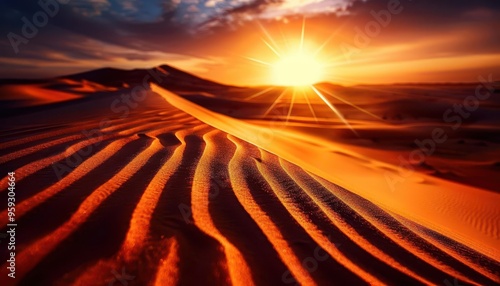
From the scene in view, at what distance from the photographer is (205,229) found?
1902mm

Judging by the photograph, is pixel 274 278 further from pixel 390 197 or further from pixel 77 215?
pixel 390 197

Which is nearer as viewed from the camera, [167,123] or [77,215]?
[77,215]

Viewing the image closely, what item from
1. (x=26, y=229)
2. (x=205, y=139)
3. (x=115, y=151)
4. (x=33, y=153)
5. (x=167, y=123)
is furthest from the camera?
(x=167, y=123)

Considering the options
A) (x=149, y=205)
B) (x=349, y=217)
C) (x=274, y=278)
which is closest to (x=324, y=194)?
(x=349, y=217)

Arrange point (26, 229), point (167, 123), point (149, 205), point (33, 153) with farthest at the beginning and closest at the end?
point (167, 123) < point (33, 153) < point (149, 205) < point (26, 229)

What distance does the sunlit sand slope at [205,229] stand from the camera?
1532 mm

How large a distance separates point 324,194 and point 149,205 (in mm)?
1480

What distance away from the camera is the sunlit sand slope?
1.53m

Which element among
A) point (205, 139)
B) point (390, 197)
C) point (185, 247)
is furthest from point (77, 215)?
point (390, 197)

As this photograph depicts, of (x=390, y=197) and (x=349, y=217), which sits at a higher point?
(x=349, y=217)

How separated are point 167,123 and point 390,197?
3.86 m

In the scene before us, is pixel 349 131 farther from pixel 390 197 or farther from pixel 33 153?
pixel 33 153

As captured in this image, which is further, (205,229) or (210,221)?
(210,221)

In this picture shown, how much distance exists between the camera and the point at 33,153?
120 inches
